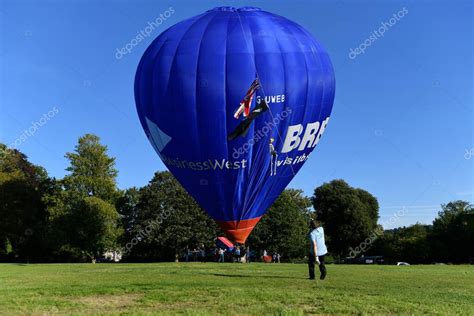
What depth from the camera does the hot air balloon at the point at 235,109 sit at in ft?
80.0

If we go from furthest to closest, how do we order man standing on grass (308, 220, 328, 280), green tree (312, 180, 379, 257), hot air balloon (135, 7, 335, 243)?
1. green tree (312, 180, 379, 257)
2. hot air balloon (135, 7, 335, 243)
3. man standing on grass (308, 220, 328, 280)

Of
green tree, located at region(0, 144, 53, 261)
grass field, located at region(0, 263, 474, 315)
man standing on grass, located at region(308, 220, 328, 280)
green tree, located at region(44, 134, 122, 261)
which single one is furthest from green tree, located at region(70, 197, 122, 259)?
man standing on grass, located at region(308, 220, 328, 280)

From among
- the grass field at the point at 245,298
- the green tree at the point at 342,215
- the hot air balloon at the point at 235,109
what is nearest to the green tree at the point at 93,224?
the hot air balloon at the point at 235,109

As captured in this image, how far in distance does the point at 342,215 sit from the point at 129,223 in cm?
3283

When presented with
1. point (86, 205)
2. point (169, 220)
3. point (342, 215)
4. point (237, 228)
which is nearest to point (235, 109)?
point (237, 228)

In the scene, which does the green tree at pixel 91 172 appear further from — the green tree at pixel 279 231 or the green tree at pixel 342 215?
the green tree at pixel 342 215

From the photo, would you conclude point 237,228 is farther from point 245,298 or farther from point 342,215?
point 342,215

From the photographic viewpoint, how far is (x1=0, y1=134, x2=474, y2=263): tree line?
195 feet

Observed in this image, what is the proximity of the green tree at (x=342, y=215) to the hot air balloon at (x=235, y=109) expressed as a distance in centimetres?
5684

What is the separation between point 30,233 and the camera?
6600 cm

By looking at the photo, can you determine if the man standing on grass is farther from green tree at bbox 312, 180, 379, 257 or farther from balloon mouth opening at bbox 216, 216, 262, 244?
green tree at bbox 312, 180, 379, 257

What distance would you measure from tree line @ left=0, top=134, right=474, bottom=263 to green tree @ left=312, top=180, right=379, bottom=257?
157 millimetres

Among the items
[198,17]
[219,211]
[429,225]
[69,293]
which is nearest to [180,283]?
[69,293]

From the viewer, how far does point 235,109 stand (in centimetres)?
2431
